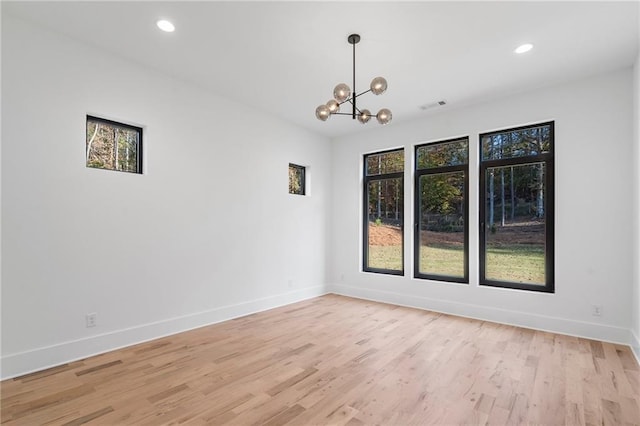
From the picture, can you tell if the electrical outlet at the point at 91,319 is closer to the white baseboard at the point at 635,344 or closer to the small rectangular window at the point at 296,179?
the small rectangular window at the point at 296,179

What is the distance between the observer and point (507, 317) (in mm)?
4273

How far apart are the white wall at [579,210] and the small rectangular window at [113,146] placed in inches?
171

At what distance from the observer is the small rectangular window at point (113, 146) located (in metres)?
3.32

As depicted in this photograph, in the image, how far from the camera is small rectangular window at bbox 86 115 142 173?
3.32m

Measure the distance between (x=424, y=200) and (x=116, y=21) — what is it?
4.57 m

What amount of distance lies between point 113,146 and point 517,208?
5.11 metres

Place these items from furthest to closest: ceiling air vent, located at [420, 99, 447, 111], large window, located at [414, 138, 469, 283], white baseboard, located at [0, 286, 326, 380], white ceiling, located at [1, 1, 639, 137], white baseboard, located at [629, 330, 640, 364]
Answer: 1. large window, located at [414, 138, 469, 283]
2. ceiling air vent, located at [420, 99, 447, 111]
3. white baseboard, located at [629, 330, 640, 364]
4. white baseboard, located at [0, 286, 326, 380]
5. white ceiling, located at [1, 1, 639, 137]

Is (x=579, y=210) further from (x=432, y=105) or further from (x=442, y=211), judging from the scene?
(x=432, y=105)

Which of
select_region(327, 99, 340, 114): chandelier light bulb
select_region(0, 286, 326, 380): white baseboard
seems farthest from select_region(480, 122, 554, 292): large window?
select_region(0, 286, 326, 380): white baseboard

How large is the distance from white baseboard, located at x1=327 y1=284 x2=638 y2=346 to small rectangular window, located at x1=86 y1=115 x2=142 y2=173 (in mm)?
4125

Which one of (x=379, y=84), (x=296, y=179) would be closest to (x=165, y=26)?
(x=379, y=84)

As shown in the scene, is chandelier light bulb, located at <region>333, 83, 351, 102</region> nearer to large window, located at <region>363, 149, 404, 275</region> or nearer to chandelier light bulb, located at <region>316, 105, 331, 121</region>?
chandelier light bulb, located at <region>316, 105, 331, 121</region>

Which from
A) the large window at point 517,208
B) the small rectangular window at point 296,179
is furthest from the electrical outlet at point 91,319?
the large window at point 517,208

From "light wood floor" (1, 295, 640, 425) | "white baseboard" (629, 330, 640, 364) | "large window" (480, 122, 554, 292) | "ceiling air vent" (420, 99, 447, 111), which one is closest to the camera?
"light wood floor" (1, 295, 640, 425)
